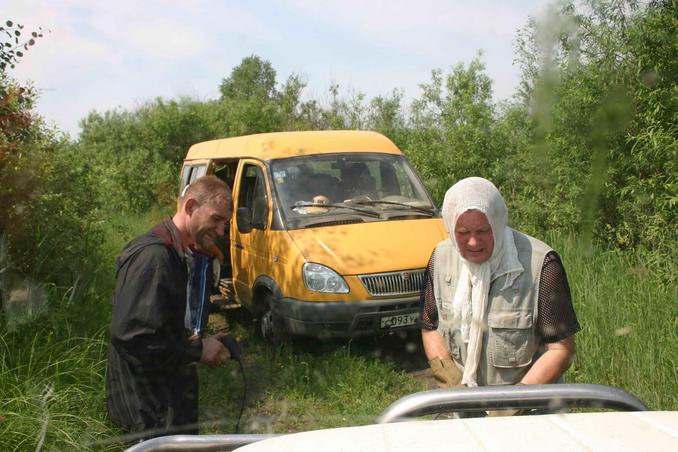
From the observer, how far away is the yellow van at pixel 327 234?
622cm

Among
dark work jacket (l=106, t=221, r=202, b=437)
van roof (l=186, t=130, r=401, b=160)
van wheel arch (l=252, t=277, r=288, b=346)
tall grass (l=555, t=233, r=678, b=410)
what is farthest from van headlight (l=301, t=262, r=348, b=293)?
dark work jacket (l=106, t=221, r=202, b=437)

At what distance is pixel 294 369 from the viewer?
6.21 metres

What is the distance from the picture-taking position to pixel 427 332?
3035 millimetres

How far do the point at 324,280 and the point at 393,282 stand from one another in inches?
25.6

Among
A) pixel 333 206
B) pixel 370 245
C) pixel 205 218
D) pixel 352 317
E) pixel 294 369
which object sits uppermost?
pixel 333 206

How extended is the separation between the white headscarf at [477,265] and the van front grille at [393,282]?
3.39 meters

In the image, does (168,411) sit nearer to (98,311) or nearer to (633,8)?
(98,311)

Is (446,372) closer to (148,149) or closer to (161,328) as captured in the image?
(161,328)

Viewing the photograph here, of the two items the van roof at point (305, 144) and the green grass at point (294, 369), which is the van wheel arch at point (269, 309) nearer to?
the green grass at point (294, 369)

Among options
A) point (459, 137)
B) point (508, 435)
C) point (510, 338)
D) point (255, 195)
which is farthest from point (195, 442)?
point (459, 137)

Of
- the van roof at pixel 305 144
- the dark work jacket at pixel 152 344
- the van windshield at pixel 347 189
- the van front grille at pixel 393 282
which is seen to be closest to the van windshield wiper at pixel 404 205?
the van windshield at pixel 347 189

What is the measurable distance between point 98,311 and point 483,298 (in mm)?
4221

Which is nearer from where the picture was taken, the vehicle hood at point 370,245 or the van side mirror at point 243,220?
the vehicle hood at point 370,245

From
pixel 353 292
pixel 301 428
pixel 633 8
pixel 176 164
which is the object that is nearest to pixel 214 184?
pixel 301 428
